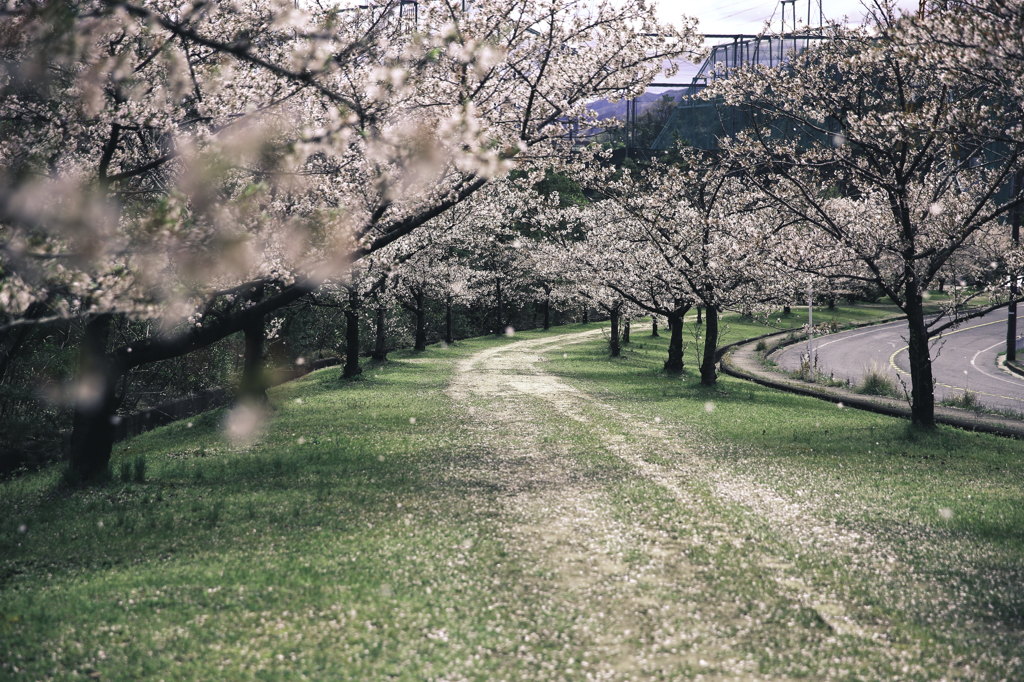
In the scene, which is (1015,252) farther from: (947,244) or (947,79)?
(947,79)

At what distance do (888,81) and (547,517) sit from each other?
617 inches

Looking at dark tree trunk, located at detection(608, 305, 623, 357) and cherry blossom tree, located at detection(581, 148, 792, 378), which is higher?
cherry blossom tree, located at detection(581, 148, 792, 378)

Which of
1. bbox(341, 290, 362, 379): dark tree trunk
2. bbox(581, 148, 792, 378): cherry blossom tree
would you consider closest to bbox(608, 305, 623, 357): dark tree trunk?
bbox(581, 148, 792, 378): cherry blossom tree

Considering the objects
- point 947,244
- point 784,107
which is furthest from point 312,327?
point 947,244

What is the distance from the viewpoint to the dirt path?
7.04m

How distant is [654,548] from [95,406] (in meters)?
9.87

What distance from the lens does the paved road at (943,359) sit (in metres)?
35.3

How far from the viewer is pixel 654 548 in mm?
9719

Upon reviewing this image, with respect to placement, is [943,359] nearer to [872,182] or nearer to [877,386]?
[877,386]

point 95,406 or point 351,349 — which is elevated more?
point 95,406

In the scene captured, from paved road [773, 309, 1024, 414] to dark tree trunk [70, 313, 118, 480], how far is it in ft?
75.5

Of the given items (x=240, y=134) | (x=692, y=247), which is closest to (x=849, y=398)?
(x=692, y=247)

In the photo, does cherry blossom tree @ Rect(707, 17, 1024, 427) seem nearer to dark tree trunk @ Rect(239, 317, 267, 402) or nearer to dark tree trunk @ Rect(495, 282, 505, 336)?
dark tree trunk @ Rect(239, 317, 267, 402)

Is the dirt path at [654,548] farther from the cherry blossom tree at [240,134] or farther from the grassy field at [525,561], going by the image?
the cherry blossom tree at [240,134]
